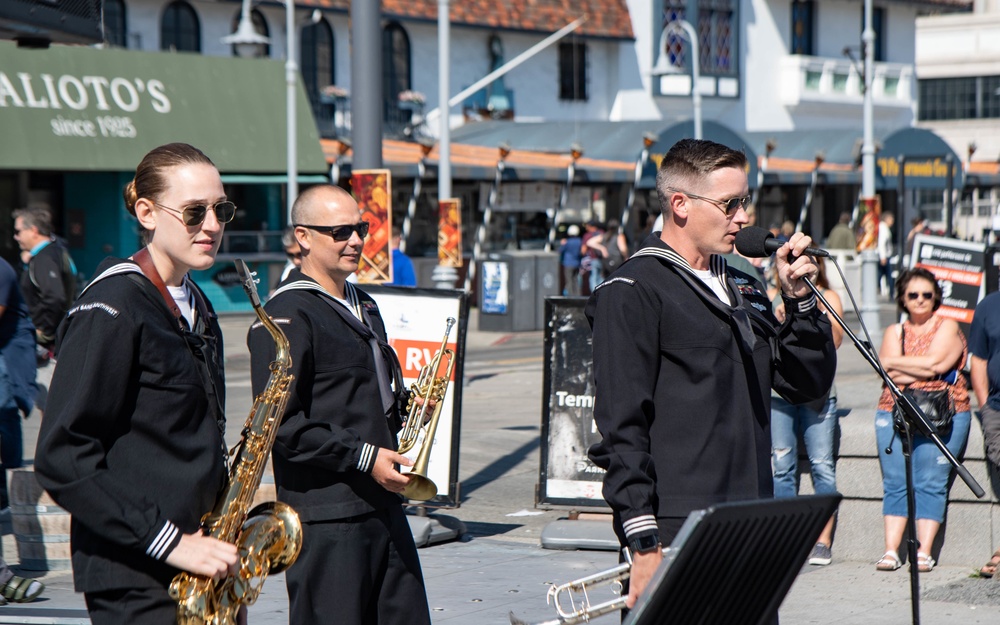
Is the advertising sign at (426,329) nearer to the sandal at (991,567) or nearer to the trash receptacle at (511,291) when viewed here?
the sandal at (991,567)

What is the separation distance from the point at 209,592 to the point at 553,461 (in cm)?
580

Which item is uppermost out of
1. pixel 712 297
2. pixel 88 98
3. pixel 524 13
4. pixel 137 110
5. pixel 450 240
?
pixel 524 13

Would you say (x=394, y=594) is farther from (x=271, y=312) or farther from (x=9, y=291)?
(x=9, y=291)

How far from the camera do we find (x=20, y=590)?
6.92 metres

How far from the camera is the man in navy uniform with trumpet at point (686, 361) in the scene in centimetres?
371

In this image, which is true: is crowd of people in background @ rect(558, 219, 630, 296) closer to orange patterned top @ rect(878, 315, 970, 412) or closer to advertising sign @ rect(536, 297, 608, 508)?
advertising sign @ rect(536, 297, 608, 508)

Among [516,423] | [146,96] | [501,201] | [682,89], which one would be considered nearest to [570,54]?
[682,89]

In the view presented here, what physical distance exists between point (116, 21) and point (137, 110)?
173 inches

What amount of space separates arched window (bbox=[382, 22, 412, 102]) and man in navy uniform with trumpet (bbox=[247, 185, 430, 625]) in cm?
2905

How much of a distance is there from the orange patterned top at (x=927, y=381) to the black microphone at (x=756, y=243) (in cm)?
394

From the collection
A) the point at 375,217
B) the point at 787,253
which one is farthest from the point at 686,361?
the point at 375,217

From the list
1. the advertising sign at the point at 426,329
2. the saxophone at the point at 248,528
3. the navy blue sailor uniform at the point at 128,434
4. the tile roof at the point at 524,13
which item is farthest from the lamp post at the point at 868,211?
the navy blue sailor uniform at the point at 128,434

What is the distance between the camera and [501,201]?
28250 millimetres

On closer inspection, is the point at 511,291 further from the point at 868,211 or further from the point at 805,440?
the point at 805,440
